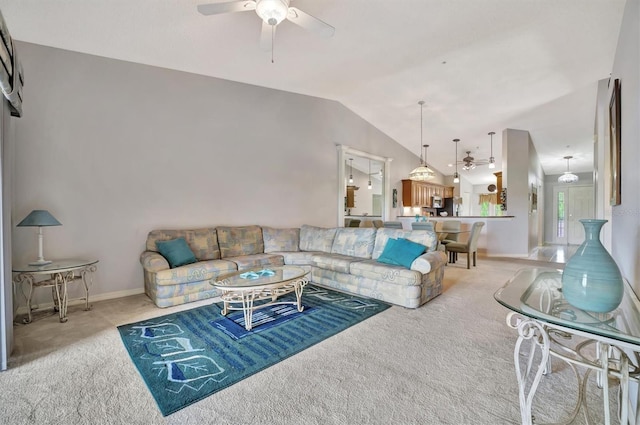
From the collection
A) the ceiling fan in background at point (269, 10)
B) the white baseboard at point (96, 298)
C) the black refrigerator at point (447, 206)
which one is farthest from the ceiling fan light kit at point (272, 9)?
the black refrigerator at point (447, 206)

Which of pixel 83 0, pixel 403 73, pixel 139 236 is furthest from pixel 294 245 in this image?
pixel 83 0

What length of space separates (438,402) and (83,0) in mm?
4290

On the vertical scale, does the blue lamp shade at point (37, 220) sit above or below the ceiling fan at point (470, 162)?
below

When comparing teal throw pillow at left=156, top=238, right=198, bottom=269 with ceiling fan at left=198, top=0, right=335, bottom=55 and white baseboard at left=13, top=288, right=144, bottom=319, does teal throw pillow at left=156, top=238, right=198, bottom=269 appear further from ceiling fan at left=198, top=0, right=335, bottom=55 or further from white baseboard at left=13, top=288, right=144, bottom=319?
ceiling fan at left=198, top=0, right=335, bottom=55

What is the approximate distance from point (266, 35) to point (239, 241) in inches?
113

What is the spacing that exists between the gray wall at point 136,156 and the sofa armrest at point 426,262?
2.80 m

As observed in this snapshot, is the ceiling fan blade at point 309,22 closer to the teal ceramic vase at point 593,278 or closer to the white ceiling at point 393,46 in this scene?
the white ceiling at point 393,46

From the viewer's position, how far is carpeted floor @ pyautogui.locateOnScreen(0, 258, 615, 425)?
5.07 feet

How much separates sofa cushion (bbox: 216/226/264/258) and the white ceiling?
8.00ft

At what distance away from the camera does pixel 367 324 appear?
275 cm

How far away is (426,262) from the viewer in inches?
125

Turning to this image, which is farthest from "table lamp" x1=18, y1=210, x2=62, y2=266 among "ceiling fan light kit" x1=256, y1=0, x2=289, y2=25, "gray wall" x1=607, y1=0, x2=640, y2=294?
"gray wall" x1=607, y1=0, x2=640, y2=294

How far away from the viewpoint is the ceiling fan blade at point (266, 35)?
2.55 m

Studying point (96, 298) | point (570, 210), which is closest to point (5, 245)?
point (96, 298)
